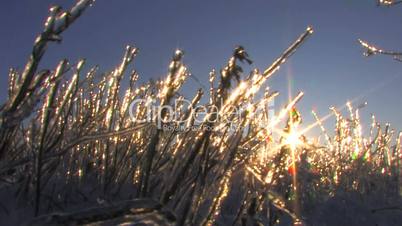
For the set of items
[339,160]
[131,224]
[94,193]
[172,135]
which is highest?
[339,160]

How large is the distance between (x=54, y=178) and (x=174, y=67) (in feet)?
3.10

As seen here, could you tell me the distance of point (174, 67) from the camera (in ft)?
3.53

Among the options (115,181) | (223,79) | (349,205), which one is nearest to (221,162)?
(223,79)

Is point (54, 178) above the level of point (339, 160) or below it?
below

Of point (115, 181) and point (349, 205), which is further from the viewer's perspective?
point (349, 205)

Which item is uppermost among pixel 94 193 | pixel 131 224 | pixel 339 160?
pixel 339 160

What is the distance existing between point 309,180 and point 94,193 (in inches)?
75.2

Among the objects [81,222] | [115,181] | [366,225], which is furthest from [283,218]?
[81,222]

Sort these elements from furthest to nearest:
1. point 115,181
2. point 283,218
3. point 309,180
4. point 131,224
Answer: point 309,180, point 283,218, point 115,181, point 131,224

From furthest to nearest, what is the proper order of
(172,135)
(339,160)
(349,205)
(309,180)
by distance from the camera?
(339,160)
(309,180)
(349,205)
(172,135)

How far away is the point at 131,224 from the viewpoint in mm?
860

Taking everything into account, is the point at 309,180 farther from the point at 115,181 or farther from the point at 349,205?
the point at 115,181

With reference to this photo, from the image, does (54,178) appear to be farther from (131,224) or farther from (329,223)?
(329,223)

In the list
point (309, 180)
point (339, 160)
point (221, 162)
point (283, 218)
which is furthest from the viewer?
point (339, 160)
